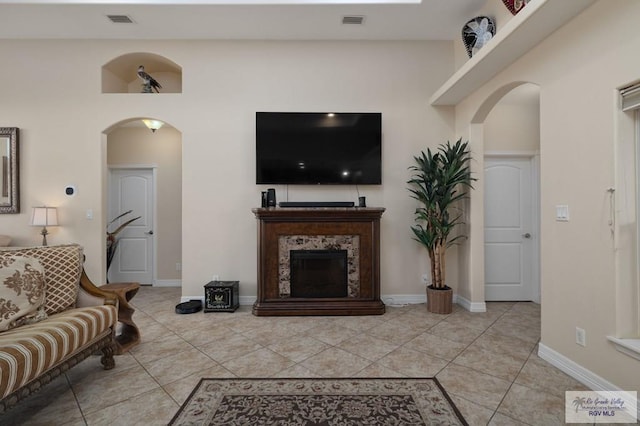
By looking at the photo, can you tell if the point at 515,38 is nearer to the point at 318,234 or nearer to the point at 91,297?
the point at 318,234

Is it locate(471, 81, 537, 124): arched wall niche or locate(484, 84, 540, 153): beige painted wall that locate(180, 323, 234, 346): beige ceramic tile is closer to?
locate(471, 81, 537, 124): arched wall niche

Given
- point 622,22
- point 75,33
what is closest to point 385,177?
point 622,22

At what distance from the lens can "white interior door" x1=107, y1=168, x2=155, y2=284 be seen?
509 cm

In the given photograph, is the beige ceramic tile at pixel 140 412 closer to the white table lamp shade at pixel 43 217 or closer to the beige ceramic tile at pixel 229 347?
the beige ceramic tile at pixel 229 347

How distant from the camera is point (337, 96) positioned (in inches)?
156

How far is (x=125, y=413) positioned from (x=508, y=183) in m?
4.70

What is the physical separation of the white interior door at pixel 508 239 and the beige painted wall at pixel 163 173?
4.76 metres

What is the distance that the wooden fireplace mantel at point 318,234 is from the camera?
11.5 feet

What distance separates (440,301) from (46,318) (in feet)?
11.8

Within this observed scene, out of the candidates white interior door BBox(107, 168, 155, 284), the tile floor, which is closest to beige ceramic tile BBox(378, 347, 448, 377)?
the tile floor

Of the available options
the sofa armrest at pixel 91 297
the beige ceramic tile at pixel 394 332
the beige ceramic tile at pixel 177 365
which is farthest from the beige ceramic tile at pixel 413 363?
the sofa armrest at pixel 91 297

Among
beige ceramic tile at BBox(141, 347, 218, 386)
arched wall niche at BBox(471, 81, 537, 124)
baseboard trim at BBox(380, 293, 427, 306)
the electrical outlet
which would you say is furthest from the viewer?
baseboard trim at BBox(380, 293, 427, 306)

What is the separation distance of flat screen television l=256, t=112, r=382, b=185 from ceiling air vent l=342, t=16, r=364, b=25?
3.30ft

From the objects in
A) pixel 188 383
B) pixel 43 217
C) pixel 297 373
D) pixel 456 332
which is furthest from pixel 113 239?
pixel 456 332
